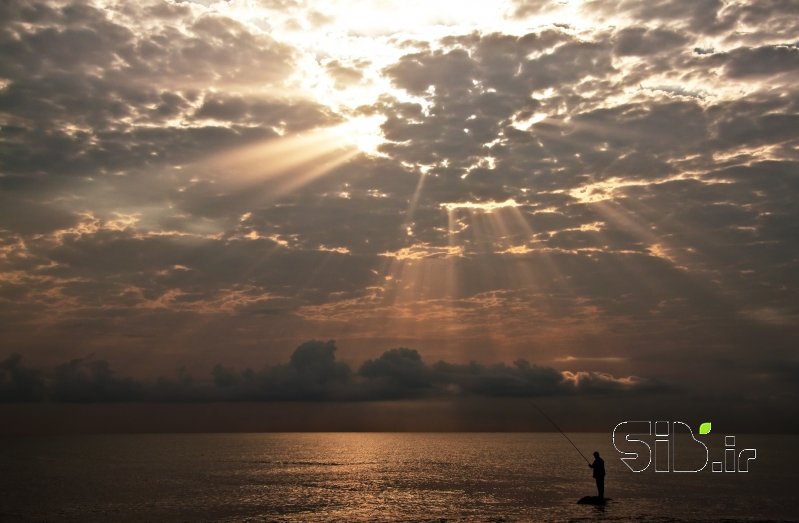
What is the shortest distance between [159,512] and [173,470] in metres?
57.5

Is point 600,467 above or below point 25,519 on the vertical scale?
above

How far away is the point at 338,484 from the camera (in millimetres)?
79375

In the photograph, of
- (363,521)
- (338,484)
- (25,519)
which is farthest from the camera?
(338,484)

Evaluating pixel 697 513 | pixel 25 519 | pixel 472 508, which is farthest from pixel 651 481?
pixel 25 519

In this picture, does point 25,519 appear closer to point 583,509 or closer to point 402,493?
point 402,493

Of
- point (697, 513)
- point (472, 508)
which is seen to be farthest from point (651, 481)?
point (472, 508)

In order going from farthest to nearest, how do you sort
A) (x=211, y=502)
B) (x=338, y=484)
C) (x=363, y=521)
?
(x=338, y=484) → (x=211, y=502) → (x=363, y=521)

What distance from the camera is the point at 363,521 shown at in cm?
4691

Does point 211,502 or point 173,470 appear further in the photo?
point 173,470

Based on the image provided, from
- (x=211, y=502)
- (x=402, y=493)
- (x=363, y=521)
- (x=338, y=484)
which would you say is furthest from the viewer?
(x=338, y=484)

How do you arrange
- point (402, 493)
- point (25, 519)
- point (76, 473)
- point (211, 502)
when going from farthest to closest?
point (76, 473)
point (402, 493)
point (211, 502)
point (25, 519)

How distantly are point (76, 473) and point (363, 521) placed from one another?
7083cm

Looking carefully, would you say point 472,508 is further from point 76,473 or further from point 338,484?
point 76,473

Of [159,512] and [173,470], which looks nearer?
[159,512]
